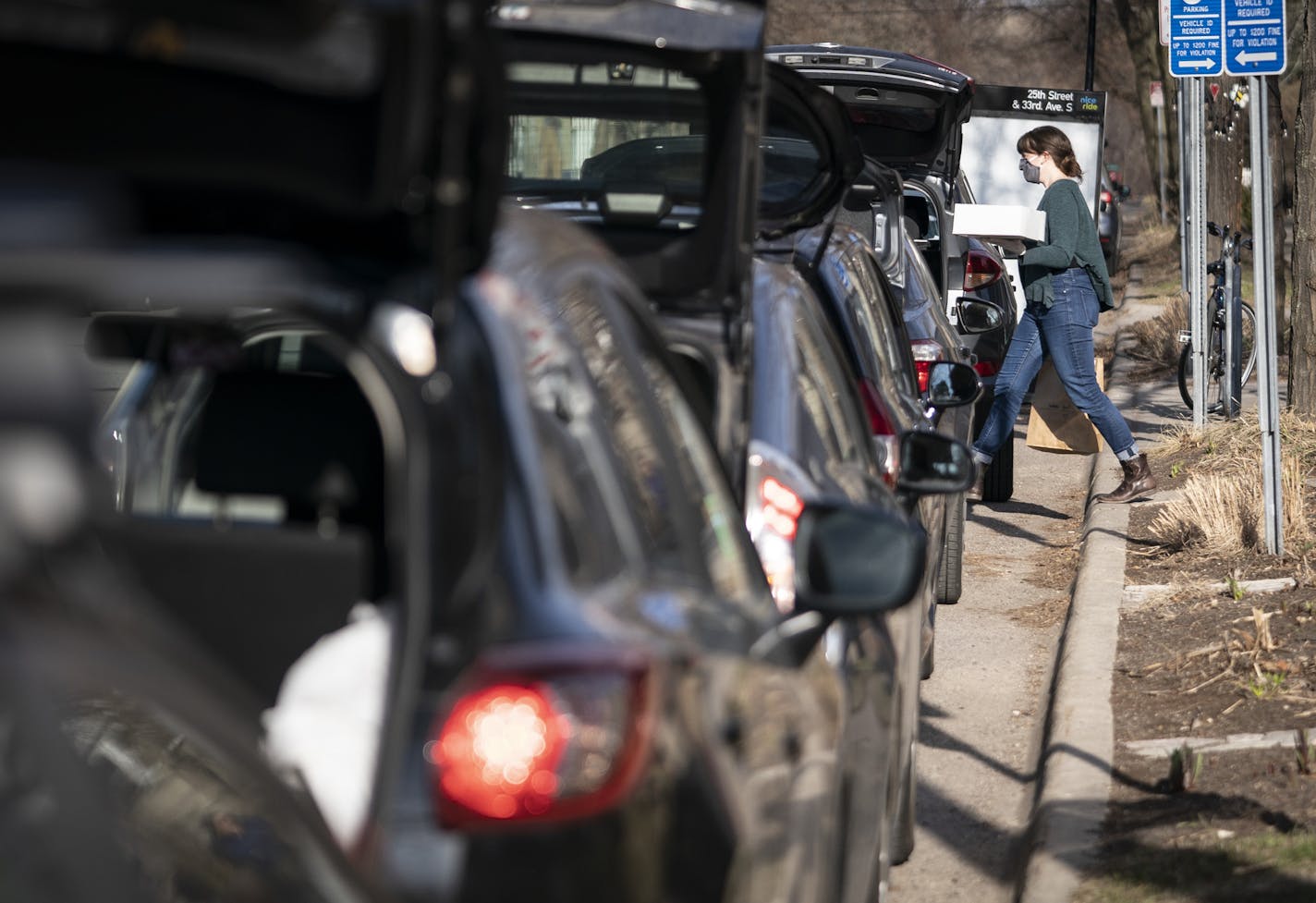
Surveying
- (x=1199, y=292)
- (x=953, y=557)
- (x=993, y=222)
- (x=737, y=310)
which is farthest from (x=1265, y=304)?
(x=737, y=310)

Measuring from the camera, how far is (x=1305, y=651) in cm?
697

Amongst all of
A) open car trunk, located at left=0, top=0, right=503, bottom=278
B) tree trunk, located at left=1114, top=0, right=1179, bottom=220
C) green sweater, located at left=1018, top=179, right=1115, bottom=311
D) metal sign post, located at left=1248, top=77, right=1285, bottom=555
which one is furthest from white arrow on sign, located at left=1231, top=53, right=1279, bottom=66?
tree trunk, located at left=1114, top=0, right=1179, bottom=220

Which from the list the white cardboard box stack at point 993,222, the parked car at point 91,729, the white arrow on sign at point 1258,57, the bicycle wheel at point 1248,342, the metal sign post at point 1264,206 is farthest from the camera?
the bicycle wheel at point 1248,342

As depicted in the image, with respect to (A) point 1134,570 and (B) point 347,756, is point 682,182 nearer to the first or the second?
(B) point 347,756

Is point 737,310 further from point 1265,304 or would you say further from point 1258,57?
point 1258,57

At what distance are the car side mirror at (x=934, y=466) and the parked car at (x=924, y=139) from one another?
662cm

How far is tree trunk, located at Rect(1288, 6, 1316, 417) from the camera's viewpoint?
1183 cm

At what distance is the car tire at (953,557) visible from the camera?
28.3ft

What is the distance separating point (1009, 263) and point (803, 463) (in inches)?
507

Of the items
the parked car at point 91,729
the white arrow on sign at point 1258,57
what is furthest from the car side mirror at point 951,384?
the parked car at point 91,729

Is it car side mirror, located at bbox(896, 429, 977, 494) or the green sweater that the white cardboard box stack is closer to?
the green sweater

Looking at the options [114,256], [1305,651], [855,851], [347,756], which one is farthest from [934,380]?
[114,256]

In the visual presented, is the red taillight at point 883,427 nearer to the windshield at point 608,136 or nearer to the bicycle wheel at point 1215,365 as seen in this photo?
the windshield at point 608,136

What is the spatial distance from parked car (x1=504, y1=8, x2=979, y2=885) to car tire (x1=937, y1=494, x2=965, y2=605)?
3619mm
